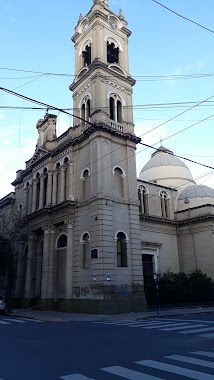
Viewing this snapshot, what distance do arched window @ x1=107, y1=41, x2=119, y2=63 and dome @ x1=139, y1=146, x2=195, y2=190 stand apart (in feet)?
50.1

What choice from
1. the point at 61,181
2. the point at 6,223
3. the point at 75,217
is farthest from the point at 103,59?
the point at 6,223

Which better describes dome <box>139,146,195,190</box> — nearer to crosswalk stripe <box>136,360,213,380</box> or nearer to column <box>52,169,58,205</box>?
column <box>52,169,58,205</box>

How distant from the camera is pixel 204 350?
30.0 feet

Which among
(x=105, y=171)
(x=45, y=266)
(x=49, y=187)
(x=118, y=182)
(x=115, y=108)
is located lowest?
(x=45, y=266)

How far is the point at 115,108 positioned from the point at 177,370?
2582cm

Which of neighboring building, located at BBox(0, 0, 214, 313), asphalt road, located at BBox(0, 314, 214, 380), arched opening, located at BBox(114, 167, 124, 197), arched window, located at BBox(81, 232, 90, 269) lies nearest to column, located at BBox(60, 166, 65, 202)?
neighboring building, located at BBox(0, 0, 214, 313)

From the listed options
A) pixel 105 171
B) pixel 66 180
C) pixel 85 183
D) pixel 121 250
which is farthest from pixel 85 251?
pixel 66 180

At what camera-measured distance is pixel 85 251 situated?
26281 mm

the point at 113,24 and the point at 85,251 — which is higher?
the point at 113,24

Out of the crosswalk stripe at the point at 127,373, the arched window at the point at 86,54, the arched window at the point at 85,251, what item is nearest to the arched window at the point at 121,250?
the arched window at the point at 85,251

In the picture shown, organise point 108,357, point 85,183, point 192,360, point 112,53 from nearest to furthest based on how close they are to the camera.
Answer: point 192,360 → point 108,357 → point 85,183 → point 112,53

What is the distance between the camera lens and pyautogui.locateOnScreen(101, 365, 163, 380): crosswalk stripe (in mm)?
6270

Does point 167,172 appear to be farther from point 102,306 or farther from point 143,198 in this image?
point 102,306

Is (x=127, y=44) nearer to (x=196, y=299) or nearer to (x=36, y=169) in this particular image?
(x=36, y=169)
